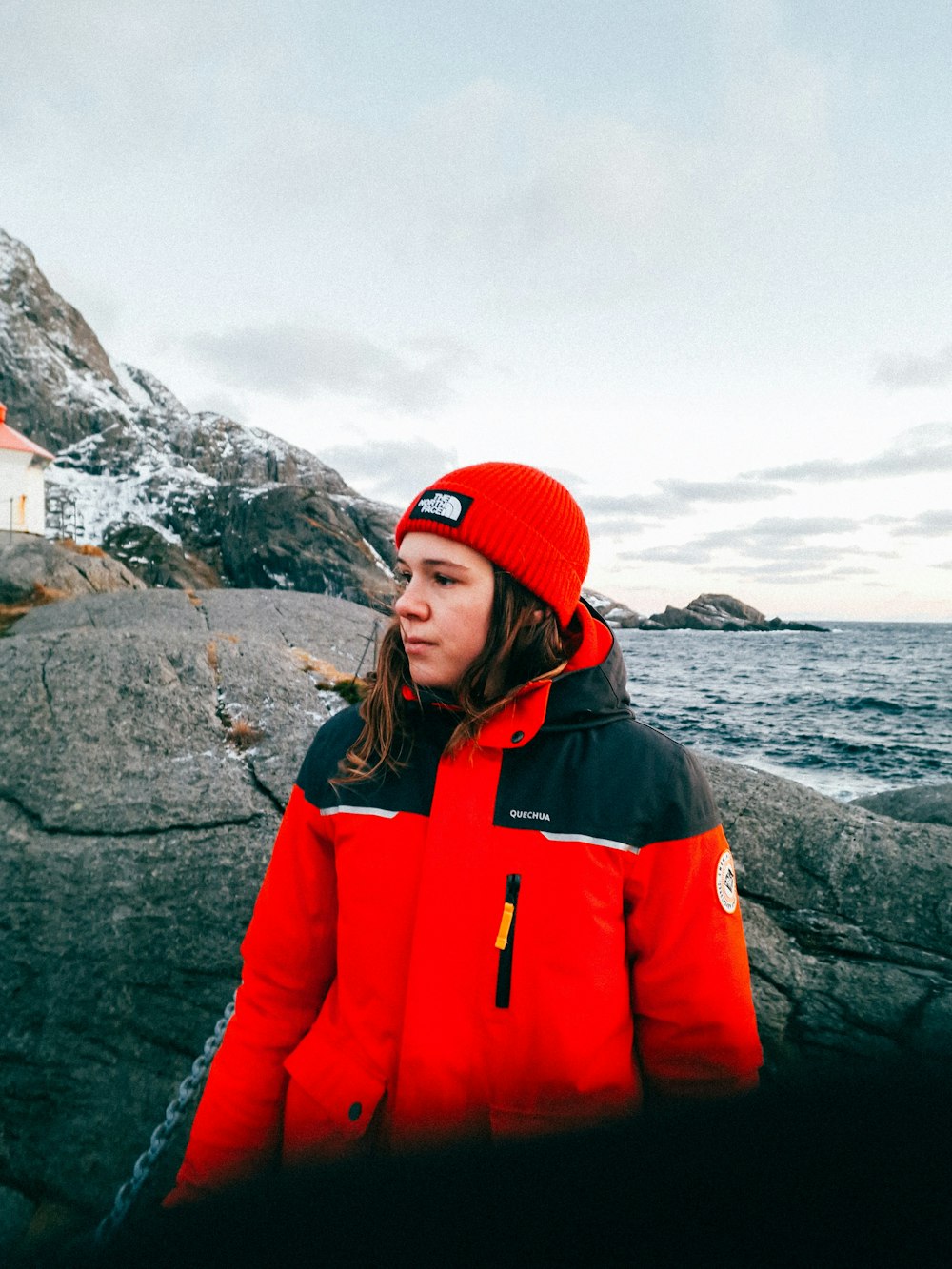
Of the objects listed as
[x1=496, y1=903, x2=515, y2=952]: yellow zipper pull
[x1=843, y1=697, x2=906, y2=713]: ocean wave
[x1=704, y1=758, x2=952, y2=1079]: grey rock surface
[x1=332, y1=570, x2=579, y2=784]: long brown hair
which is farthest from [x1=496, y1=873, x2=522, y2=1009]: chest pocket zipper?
[x1=843, y1=697, x2=906, y2=713]: ocean wave

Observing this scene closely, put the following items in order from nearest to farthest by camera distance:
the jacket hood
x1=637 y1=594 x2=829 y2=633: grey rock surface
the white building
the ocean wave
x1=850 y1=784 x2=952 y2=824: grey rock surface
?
the jacket hood < x1=850 y1=784 x2=952 y2=824: grey rock surface < the white building < the ocean wave < x1=637 y1=594 x2=829 y2=633: grey rock surface

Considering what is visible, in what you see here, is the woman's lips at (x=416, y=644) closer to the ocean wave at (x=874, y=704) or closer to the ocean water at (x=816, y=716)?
the ocean water at (x=816, y=716)

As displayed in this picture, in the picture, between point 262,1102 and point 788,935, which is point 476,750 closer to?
point 262,1102

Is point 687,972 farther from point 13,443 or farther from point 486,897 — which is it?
point 13,443

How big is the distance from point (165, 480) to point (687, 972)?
109m

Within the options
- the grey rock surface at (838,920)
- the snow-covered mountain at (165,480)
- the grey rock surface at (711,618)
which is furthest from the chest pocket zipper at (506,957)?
the grey rock surface at (711,618)

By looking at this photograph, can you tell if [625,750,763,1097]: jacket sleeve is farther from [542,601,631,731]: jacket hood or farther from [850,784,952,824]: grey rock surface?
[850,784,952,824]: grey rock surface

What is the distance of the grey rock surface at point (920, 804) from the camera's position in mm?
6156

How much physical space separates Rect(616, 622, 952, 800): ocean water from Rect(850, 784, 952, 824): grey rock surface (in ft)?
16.1

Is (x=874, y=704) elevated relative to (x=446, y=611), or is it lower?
lower

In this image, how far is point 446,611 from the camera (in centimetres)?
196

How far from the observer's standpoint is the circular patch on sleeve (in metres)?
1.83

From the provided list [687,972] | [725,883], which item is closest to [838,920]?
[725,883]

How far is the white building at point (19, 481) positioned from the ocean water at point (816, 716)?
27360 millimetres
